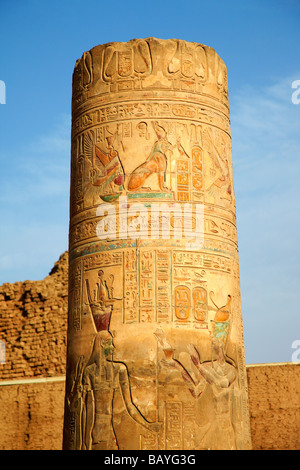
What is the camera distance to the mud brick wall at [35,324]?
21328 millimetres

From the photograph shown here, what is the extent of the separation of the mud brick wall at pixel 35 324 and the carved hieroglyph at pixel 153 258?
42.2ft

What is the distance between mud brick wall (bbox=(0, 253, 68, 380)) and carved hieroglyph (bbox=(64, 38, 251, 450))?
12.8 meters

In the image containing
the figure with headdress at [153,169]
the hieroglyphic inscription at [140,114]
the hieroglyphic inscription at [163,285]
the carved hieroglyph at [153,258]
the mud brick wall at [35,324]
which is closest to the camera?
the carved hieroglyph at [153,258]

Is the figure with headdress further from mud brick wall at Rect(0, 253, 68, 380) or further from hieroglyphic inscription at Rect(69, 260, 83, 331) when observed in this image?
mud brick wall at Rect(0, 253, 68, 380)

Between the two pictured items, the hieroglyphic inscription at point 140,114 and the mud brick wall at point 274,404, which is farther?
the mud brick wall at point 274,404

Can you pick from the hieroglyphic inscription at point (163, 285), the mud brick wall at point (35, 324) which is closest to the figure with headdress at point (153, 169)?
the hieroglyphic inscription at point (163, 285)

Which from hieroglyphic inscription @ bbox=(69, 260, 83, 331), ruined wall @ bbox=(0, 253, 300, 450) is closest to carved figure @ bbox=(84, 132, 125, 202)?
hieroglyphic inscription @ bbox=(69, 260, 83, 331)

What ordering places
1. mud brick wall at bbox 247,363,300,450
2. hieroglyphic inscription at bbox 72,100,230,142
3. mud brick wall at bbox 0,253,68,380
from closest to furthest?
1. hieroglyphic inscription at bbox 72,100,230,142
2. mud brick wall at bbox 247,363,300,450
3. mud brick wall at bbox 0,253,68,380

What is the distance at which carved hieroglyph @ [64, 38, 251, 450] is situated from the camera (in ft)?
25.5

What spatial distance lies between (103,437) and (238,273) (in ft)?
7.22

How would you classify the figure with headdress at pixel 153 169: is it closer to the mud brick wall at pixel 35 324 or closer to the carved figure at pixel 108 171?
the carved figure at pixel 108 171

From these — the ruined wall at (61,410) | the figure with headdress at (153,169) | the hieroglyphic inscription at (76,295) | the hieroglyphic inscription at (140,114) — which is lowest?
the ruined wall at (61,410)

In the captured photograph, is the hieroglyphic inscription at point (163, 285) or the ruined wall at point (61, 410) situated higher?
the hieroglyphic inscription at point (163, 285)
